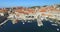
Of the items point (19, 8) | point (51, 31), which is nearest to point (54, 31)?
point (51, 31)

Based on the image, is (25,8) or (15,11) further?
(25,8)

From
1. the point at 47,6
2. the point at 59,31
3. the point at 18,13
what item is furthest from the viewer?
the point at 47,6

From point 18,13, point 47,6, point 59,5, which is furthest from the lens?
point 47,6

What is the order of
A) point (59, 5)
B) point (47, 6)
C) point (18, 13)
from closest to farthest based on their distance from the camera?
point (59, 5)
point (18, 13)
point (47, 6)

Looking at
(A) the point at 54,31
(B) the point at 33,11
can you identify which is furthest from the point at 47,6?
(A) the point at 54,31

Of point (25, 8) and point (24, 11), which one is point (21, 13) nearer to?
point (24, 11)

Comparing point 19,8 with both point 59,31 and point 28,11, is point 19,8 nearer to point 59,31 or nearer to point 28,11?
point 28,11

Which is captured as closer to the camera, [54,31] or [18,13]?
[54,31]

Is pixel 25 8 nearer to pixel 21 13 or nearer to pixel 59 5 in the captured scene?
pixel 21 13
